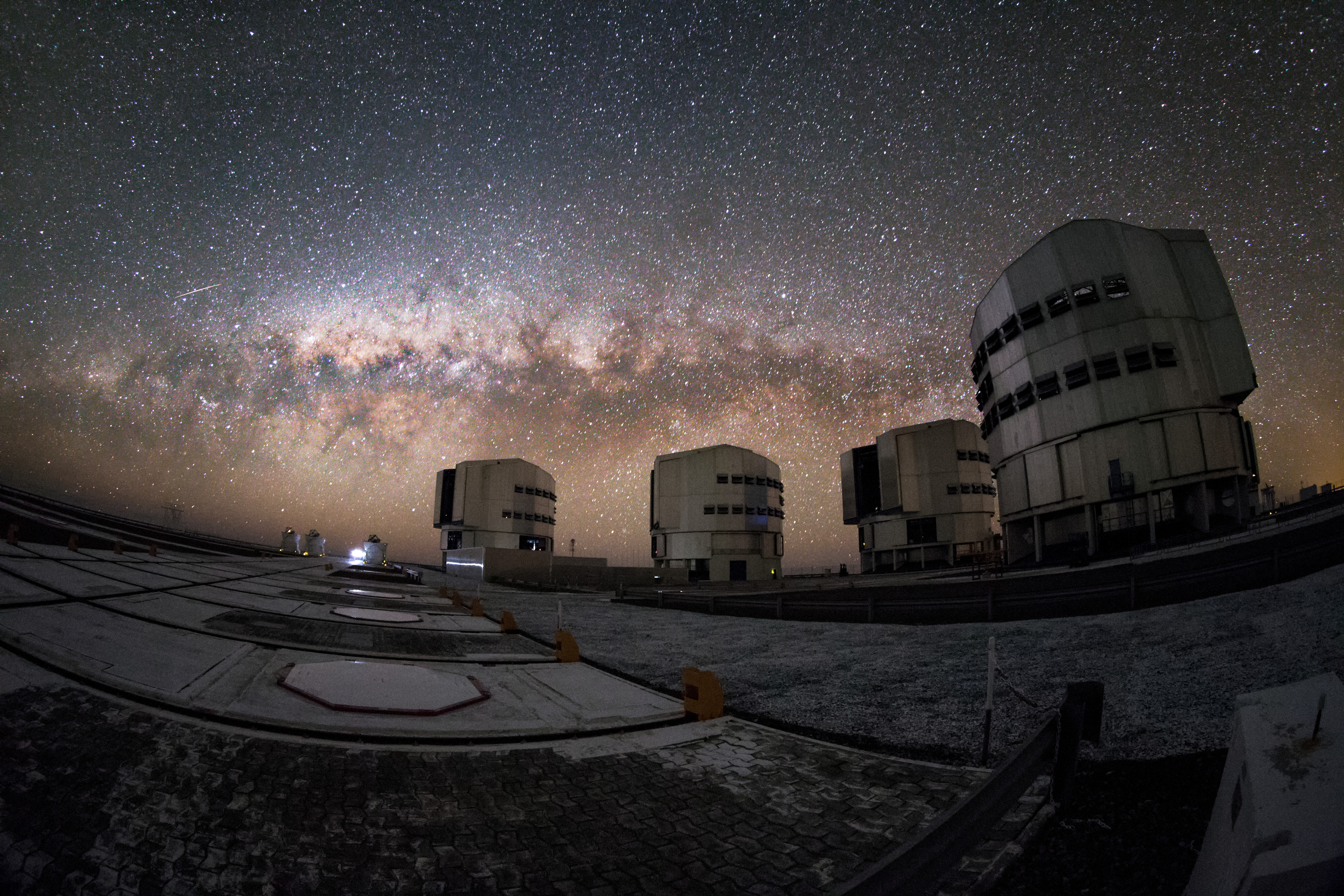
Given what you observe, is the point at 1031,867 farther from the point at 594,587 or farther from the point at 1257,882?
the point at 594,587

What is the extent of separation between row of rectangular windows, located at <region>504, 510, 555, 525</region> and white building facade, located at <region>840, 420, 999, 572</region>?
45.3 m

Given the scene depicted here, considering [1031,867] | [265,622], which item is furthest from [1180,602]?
[265,622]

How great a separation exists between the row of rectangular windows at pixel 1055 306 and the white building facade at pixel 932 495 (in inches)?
691

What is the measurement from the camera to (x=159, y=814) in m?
2.70

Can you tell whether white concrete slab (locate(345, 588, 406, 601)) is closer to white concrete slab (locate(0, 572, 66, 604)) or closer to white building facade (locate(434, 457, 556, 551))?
white concrete slab (locate(0, 572, 66, 604))

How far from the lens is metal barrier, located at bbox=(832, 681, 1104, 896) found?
180 centimetres

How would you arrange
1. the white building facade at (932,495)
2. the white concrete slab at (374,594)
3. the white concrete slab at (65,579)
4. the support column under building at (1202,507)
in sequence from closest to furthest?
the white concrete slab at (65,579)
the white concrete slab at (374,594)
the support column under building at (1202,507)
the white building facade at (932,495)

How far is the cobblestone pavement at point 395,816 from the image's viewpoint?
2.43 m

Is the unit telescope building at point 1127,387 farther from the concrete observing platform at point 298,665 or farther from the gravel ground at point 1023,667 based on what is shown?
the concrete observing platform at point 298,665

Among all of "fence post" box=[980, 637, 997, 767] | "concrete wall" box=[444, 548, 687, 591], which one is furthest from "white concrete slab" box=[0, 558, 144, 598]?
"concrete wall" box=[444, 548, 687, 591]

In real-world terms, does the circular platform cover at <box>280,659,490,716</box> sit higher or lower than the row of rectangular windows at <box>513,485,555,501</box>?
lower

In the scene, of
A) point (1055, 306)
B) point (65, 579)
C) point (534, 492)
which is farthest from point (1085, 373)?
point (534, 492)

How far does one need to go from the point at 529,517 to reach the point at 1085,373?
61990 mm

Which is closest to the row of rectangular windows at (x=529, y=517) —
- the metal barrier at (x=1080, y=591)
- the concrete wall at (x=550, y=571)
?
the concrete wall at (x=550, y=571)
